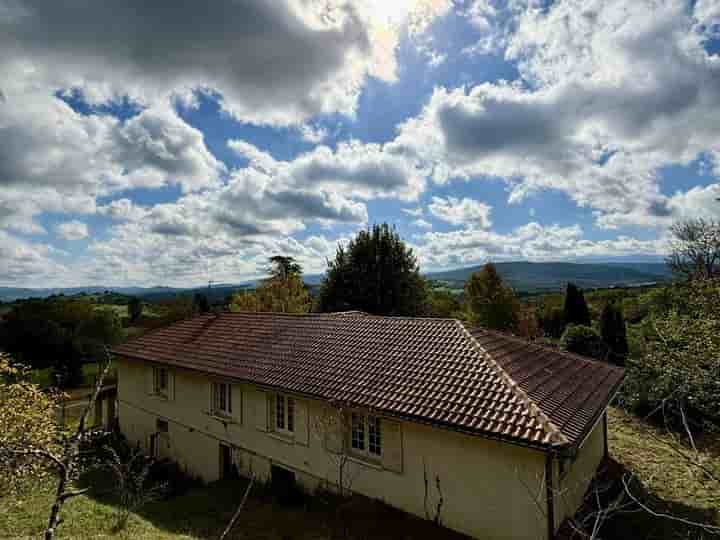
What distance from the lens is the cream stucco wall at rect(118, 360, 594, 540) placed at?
9430mm

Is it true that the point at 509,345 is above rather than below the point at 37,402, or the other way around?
above

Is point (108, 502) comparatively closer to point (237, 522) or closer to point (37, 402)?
point (37, 402)

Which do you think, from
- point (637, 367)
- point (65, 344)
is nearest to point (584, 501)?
point (637, 367)

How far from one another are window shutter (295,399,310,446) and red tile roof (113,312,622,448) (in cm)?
85

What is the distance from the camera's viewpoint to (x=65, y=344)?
46812 mm

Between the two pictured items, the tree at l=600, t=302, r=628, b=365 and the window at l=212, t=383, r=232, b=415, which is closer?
the window at l=212, t=383, r=232, b=415

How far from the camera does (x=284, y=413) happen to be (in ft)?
49.1

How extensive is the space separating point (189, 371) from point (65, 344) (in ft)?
128

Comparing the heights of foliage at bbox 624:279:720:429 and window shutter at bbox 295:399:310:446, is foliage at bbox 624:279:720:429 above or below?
above

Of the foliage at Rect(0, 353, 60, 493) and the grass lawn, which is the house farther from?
the foliage at Rect(0, 353, 60, 493)

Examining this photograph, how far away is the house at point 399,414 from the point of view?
966 centimetres

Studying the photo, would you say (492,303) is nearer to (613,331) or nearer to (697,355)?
(613,331)

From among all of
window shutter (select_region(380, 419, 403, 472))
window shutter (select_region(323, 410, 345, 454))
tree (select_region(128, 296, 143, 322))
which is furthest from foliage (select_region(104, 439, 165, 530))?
tree (select_region(128, 296, 143, 322))

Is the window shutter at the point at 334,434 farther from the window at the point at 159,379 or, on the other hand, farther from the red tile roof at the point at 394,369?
the window at the point at 159,379
